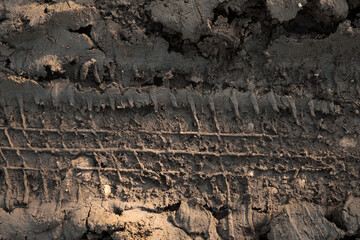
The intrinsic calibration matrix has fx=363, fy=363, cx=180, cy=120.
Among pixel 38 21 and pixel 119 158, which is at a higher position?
pixel 38 21

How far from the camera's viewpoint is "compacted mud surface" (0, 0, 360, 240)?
2.25m

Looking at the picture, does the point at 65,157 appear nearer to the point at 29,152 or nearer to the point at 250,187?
the point at 29,152

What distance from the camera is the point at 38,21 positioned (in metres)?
2.29

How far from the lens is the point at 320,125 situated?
2.30 m

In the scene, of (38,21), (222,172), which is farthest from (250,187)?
(38,21)

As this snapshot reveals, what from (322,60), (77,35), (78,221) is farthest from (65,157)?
(322,60)

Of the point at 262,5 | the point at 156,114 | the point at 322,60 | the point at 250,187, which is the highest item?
the point at 262,5

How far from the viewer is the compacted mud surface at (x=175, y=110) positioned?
225cm

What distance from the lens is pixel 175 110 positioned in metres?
2.34

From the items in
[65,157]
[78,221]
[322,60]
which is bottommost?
[78,221]

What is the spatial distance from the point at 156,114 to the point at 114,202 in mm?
611

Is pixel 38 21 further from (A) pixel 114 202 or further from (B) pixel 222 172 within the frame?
(B) pixel 222 172

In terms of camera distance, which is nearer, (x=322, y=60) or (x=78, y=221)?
(x=78, y=221)

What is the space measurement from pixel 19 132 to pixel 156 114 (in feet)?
2.95
